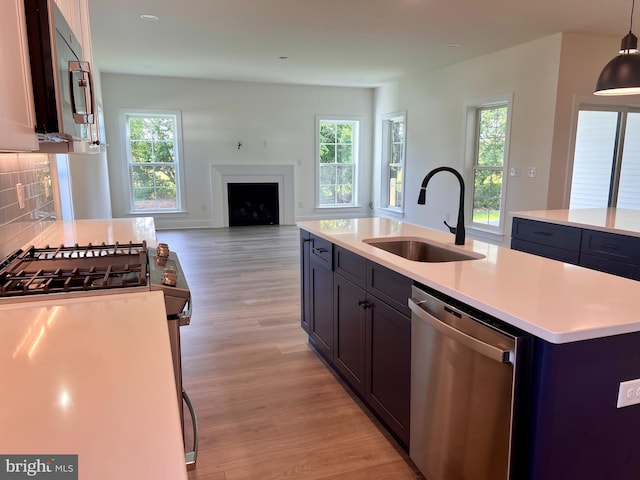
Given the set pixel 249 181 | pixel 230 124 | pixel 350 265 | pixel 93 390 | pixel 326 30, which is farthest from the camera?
pixel 249 181

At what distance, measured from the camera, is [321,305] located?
2.93 metres

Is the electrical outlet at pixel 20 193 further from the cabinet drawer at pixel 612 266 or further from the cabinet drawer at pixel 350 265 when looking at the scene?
the cabinet drawer at pixel 612 266

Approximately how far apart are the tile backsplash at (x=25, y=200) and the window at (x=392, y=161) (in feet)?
21.5

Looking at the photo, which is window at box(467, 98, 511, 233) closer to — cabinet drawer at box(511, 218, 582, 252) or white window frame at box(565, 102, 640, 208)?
white window frame at box(565, 102, 640, 208)

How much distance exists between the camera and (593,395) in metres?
1.30

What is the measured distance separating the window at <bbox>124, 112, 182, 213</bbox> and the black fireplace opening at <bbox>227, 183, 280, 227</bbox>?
1009 millimetres

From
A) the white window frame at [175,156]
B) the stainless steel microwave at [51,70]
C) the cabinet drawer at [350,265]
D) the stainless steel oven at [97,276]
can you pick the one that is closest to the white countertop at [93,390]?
the stainless steel oven at [97,276]

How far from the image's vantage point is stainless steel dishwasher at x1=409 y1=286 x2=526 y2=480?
137 cm

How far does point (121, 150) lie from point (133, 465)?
8.25 metres

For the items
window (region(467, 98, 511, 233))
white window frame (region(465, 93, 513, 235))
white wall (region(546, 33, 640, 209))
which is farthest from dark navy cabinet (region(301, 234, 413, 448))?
window (region(467, 98, 511, 233))

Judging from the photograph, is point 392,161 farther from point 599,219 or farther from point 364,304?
point 364,304

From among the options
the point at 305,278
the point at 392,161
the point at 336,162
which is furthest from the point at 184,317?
the point at 336,162

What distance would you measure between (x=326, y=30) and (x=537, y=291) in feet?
13.9

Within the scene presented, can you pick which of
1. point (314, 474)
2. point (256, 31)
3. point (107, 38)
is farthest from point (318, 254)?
point (107, 38)
